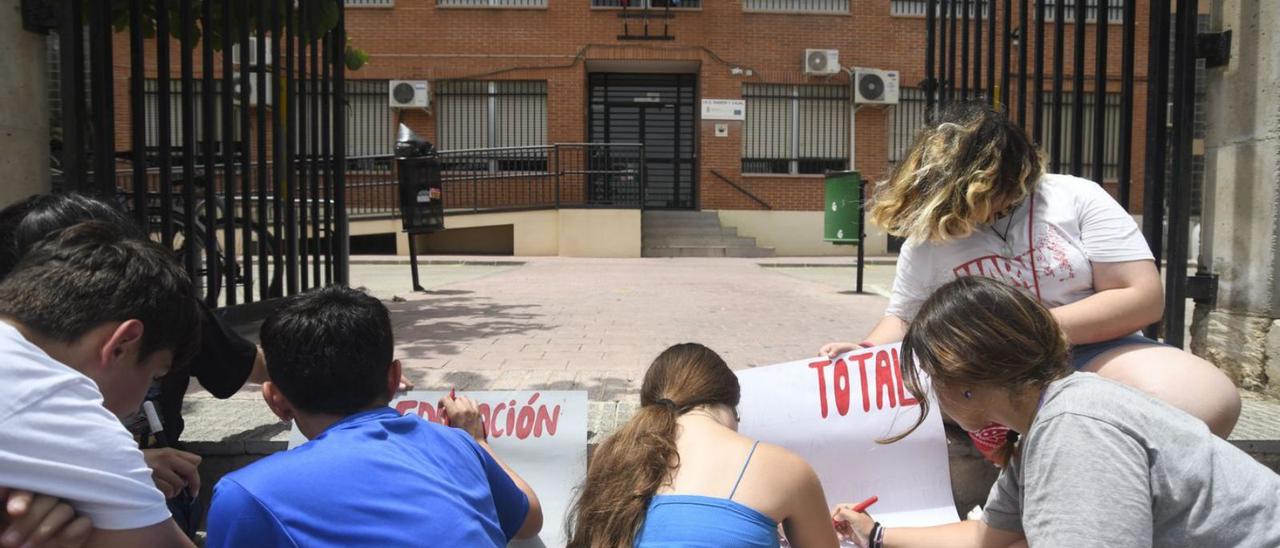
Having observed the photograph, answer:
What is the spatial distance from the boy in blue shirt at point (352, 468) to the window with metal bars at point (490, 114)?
641 inches

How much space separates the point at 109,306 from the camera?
5.16 ft

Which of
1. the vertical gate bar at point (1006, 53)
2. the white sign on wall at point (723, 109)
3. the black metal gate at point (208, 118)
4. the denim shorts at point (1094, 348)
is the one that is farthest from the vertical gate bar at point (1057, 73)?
the white sign on wall at point (723, 109)

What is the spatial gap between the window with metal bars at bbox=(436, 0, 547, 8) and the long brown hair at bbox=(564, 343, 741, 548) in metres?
16.8

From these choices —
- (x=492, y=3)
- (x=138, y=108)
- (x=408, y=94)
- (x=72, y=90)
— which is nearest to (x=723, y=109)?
(x=492, y=3)

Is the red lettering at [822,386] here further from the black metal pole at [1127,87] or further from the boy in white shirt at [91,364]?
the boy in white shirt at [91,364]

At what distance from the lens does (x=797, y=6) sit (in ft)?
59.8

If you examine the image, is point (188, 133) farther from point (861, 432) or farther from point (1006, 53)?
point (1006, 53)

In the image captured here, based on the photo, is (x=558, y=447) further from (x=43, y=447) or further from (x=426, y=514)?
(x=43, y=447)

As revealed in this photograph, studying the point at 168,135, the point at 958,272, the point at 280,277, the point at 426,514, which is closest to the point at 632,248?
the point at 280,277

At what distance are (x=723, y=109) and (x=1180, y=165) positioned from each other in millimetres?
14589

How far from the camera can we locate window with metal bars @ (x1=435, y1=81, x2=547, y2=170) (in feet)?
59.2

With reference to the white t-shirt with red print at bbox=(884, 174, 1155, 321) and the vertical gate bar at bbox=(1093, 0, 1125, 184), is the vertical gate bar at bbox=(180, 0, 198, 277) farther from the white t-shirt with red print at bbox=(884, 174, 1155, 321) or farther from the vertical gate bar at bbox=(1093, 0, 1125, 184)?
the vertical gate bar at bbox=(1093, 0, 1125, 184)

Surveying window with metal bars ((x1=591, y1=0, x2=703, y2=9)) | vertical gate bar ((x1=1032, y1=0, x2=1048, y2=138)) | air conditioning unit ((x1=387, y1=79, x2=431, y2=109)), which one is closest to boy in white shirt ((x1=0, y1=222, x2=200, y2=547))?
vertical gate bar ((x1=1032, y1=0, x2=1048, y2=138))

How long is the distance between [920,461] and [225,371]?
223 centimetres
